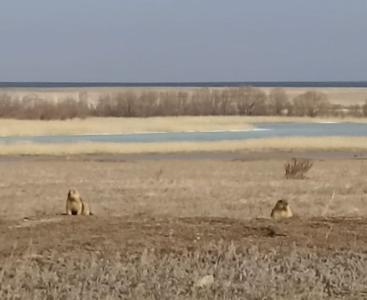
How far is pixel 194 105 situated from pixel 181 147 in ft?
196

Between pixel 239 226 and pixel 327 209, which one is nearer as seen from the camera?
pixel 239 226

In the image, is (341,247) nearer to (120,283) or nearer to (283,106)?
(120,283)

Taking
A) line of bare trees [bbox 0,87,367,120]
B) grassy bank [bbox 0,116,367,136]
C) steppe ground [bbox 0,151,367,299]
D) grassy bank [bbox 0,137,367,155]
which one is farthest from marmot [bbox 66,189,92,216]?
line of bare trees [bbox 0,87,367,120]

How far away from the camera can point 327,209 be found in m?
18.6

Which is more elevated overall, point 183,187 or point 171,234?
point 171,234

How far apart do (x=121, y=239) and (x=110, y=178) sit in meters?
20.5

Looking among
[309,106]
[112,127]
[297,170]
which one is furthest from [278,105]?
[297,170]

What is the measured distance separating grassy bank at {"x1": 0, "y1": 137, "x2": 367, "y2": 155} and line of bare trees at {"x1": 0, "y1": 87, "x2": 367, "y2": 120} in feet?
154

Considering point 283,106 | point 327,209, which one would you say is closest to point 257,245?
point 327,209

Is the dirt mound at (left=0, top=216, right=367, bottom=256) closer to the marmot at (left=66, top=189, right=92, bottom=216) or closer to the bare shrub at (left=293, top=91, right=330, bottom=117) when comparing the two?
the marmot at (left=66, top=189, right=92, bottom=216)

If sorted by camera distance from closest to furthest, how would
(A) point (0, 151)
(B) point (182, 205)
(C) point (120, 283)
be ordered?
(C) point (120, 283) < (B) point (182, 205) < (A) point (0, 151)

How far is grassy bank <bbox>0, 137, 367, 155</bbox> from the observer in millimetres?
52250

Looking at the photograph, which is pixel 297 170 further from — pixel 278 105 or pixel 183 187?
→ pixel 278 105

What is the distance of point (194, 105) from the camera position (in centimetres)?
11369
